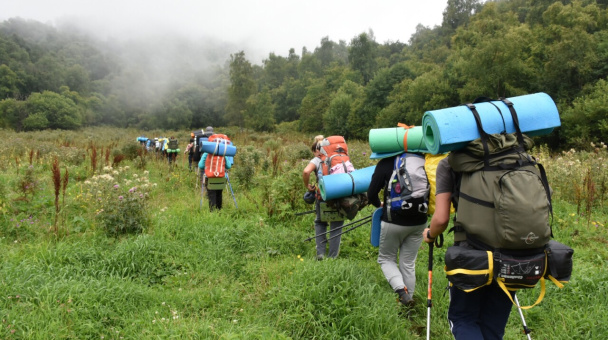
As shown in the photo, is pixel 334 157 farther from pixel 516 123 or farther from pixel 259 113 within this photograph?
pixel 259 113


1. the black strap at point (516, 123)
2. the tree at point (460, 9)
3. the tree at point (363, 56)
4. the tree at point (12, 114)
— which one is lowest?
the black strap at point (516, 123)

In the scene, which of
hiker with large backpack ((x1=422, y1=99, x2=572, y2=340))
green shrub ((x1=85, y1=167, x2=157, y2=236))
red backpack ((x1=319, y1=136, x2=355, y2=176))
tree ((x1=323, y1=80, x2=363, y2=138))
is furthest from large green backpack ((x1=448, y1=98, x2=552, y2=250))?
tree ((x1=323, y1=80, x2=363, y2=138))

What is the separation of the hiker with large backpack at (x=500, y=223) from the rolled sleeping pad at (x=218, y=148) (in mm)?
4889

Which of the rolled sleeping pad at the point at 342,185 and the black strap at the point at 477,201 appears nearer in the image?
the black strap at the point at 477,201

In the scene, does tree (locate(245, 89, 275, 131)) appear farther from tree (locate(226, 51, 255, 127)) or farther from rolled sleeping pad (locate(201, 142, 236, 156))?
rolled sleeping pad (locate(201, 142, 236, 156))

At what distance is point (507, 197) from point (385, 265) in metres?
1.84

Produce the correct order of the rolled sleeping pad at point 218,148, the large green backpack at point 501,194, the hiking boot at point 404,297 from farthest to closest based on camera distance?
1. the rolled sleeping pad at point 218,148
2. the hiking boot at point 404,297
3. the large green backpack at point 501,194

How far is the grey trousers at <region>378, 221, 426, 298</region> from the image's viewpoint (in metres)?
3.24

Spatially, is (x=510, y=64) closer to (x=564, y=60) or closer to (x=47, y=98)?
(x=564, y=60)

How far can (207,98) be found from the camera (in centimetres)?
7500

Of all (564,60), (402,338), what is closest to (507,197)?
(402,338)

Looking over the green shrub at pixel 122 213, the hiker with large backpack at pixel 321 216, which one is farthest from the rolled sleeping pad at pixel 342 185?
the green shrub at pixel 122 213

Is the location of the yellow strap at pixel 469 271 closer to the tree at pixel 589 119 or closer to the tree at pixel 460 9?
the tree at pixel 589 119

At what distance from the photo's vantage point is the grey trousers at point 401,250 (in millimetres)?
3238
